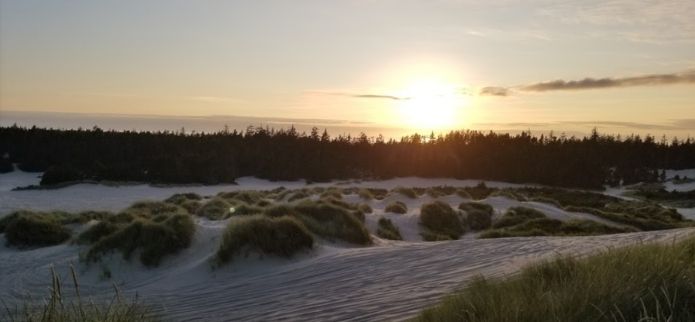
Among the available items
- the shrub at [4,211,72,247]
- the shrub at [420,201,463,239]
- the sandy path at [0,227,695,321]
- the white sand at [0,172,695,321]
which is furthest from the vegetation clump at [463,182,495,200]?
the sandy path at [0,227,695,321]

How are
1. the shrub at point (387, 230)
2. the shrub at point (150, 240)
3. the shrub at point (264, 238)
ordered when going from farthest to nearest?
the shrub at point (387, 230), the shrub at point (150, 240), the shrub at point (264, 238)

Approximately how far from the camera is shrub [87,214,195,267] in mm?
12711

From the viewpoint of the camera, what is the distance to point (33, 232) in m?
16.1

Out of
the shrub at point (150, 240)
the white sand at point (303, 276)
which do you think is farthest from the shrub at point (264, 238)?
the shrub at point (150, 240)

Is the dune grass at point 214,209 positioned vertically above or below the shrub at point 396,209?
above

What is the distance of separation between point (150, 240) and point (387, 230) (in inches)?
317

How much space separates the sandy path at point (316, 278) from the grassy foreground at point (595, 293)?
1284 mm

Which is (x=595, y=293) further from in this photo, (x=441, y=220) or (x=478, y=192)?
(x=478, y=192)

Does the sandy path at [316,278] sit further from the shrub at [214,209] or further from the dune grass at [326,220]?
the shrub at [214,209]

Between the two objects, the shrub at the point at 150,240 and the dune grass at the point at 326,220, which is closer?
the shrub at the point at 150,240

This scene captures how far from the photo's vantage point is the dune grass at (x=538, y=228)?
18734 millimetres

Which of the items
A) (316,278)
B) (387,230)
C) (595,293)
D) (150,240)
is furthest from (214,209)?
(595,293)

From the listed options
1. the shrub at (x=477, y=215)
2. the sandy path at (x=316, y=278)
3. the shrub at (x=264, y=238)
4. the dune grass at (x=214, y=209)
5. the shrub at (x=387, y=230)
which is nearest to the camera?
the sandy path at (x=316, y=278)

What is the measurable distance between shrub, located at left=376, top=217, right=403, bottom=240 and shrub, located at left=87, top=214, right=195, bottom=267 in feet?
21.1
